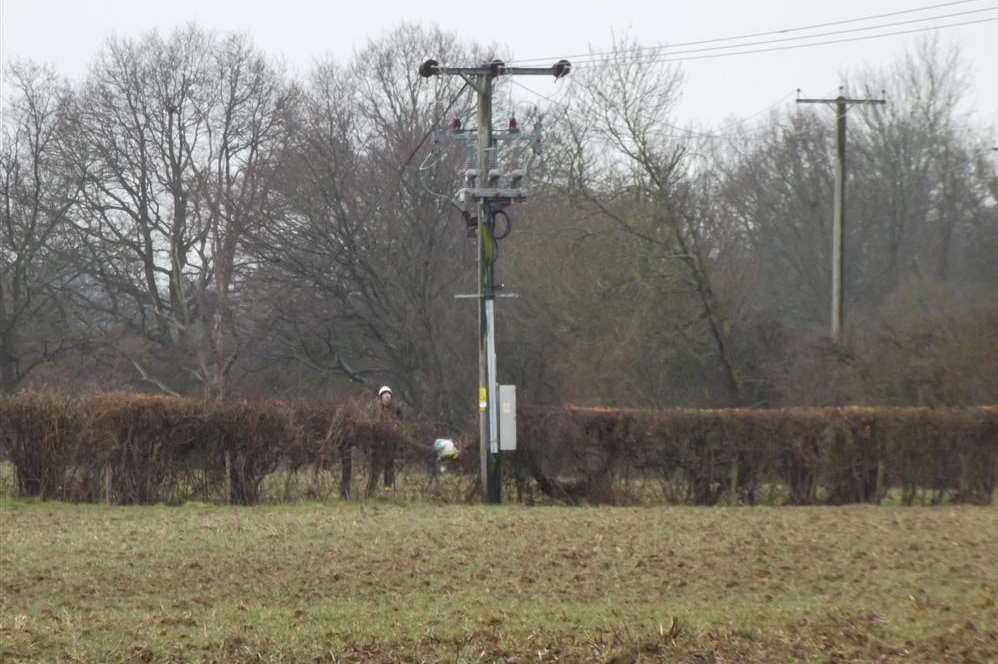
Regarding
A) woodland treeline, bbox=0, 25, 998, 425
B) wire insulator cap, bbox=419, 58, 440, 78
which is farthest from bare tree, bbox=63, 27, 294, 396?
wire insulator cap, bbox=419, 58, 440, 78

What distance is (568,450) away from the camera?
22.5 meters

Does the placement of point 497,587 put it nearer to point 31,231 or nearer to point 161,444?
point 161,444

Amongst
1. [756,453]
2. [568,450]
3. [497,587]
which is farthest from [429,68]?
[497,587]

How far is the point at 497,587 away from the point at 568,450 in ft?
33.4

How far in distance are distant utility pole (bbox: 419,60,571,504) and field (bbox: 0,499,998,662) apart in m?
3.41

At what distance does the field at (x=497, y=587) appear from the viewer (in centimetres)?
924

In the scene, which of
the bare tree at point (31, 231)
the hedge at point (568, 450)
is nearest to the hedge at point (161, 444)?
the hedge at point (568, 450)

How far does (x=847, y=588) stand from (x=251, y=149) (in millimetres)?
41456

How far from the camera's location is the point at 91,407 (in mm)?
21484

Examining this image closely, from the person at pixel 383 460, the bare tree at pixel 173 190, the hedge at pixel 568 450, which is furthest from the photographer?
the bare tree at pixel 173 190

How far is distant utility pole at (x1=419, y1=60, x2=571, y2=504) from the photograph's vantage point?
22484 mm

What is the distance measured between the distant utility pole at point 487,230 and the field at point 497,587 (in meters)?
3.41

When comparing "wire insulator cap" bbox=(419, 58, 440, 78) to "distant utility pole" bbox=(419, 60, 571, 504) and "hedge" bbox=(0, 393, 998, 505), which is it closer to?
"distant utility pole" bbox=(419, 60, 571, 504)

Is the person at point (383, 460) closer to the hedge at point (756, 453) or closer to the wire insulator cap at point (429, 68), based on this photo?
the hedge at point (756, 453)
